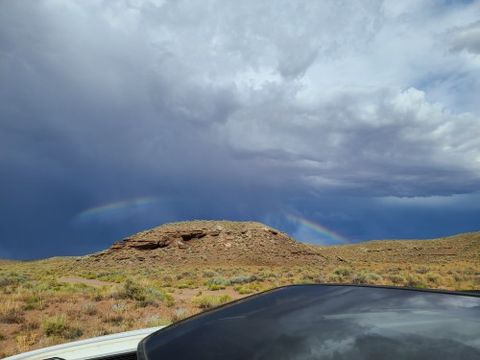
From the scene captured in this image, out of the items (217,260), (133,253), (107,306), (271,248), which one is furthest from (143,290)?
(133,253)

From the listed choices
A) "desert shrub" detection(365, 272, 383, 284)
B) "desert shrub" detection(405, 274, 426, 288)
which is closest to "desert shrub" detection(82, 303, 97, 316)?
"desert shrub" detection(365, 272, 383, 284)

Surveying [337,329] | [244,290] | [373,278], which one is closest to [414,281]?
[373,278]

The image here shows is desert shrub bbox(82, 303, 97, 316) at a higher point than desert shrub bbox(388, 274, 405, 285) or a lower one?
lower

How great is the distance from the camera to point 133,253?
63438 millimetres

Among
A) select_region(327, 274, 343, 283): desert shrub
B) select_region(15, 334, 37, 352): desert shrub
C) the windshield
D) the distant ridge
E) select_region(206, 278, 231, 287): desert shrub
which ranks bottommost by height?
the windshield

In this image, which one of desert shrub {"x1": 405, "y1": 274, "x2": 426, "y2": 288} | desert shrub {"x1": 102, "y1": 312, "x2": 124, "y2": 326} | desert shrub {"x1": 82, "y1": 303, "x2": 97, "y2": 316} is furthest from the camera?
desert shrub {"x1": 405, "y1": 274, "x2": 426, "y2": 288}

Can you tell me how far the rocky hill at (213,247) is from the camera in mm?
56469

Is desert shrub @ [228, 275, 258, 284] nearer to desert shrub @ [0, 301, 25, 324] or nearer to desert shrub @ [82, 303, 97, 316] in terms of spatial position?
desert shrub @ [82, 303, 97, 316]

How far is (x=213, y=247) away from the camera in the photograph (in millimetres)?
61812

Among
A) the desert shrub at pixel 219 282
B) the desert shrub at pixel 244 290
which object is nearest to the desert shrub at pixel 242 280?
the desert shrub at pixel 219 282

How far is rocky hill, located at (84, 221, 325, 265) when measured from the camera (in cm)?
5647

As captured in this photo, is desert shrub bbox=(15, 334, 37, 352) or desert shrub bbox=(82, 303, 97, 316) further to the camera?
desert shrub bbox=(82, 303, 97, 316)

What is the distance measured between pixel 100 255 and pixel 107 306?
177 feet

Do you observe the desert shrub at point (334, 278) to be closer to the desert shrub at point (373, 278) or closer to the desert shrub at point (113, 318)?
the desert shrub at point (373, 278)
